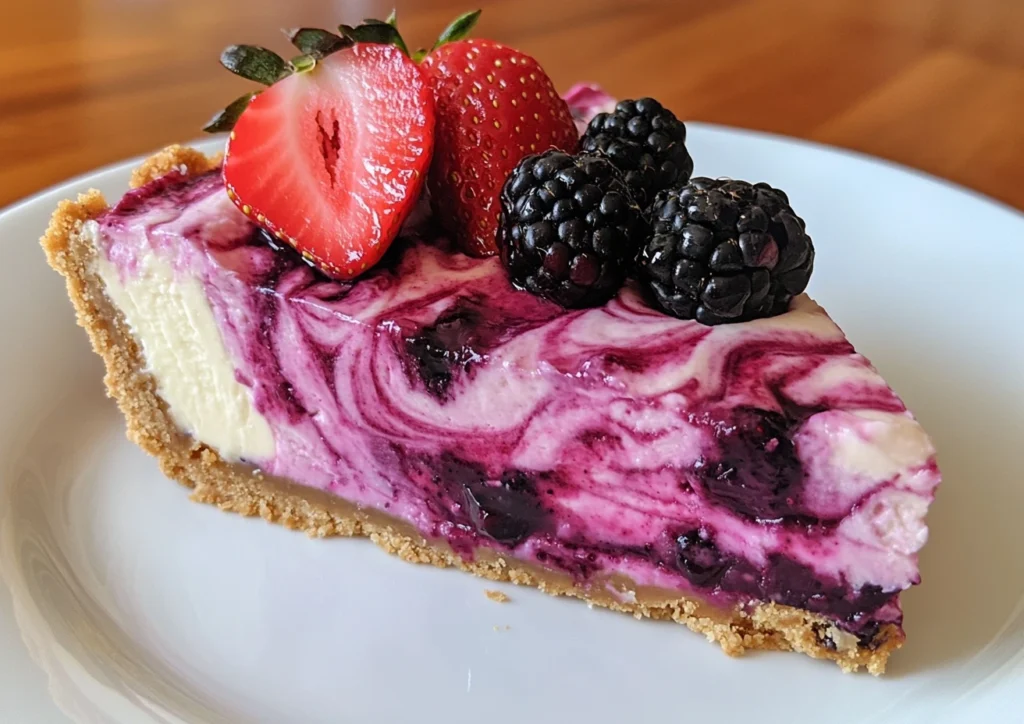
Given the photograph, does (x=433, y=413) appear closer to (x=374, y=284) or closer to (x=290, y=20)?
(x=374, y=284)

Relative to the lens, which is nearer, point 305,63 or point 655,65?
point 305,63

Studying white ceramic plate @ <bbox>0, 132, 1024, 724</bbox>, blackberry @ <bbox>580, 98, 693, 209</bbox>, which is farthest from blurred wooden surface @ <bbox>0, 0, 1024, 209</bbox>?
blackberry @ <bbox>580, 98, 693, 209</bbox>

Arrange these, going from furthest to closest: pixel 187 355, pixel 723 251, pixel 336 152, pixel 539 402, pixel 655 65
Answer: pixel 655 65
pixel 187 355
pixel 336 152
pixel 539 402
pixel 723 251

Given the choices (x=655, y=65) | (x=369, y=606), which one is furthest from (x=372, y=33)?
(x=655, y=65)

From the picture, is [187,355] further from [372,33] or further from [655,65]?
[655,65]

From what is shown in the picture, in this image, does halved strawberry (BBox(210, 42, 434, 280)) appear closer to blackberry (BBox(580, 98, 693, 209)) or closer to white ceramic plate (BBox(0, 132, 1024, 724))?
blackberry (BBox(580, 98, 693, 209))

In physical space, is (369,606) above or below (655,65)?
below
